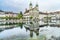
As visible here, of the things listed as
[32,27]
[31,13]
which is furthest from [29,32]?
[31,13]

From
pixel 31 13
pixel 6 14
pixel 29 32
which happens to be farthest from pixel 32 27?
pixel 6 14

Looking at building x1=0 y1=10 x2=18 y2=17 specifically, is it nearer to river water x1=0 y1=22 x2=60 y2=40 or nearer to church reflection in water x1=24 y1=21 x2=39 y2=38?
river water x1=0 y1=22 x2=60 y2=40

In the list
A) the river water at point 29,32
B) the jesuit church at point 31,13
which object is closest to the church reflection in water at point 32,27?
the river water at point 29,32

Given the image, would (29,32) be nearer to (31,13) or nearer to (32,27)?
(32,27)

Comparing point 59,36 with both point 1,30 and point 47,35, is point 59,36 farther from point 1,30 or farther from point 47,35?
point 1,30

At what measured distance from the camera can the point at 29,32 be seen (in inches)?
121

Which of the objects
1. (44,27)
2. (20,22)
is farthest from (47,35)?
(20,22)

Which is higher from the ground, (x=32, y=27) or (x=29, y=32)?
(x=32, y=27)

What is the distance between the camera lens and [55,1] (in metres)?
3.19

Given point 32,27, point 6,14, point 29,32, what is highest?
point 6,14

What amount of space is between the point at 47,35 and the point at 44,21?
1.00 ft

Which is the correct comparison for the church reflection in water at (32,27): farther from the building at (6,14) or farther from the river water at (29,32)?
the building at (6,14)

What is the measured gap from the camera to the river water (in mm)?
3035

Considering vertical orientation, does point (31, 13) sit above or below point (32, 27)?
above
